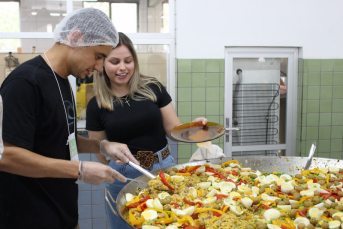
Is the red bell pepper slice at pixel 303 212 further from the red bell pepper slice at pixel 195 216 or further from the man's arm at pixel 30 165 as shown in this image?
the man's arm at pixel 30 165

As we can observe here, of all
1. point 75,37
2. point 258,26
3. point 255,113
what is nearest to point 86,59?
point 75,37

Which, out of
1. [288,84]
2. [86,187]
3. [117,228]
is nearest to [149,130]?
[117,228]

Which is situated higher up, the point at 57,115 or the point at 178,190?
the point at 57,115

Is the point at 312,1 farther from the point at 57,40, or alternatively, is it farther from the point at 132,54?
the point at 57,40

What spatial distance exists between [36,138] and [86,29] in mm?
539

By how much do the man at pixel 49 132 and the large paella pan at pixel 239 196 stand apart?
0.25m

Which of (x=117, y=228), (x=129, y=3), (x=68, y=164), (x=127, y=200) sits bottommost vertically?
(x=117, y=228)

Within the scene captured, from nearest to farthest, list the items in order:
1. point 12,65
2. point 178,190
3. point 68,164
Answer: point 68,164 < point 178,190 < point 12,65

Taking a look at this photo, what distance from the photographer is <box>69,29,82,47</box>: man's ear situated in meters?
1.40

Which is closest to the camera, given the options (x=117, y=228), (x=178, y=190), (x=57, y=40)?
(x=57, y=40)

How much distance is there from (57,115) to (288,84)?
2904mm

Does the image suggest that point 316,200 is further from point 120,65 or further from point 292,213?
point 120,65

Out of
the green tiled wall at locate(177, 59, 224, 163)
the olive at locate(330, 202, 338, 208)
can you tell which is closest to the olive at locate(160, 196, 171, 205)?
the olive at locate(330, 202, 338, 208)

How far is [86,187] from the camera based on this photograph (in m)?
3.27
